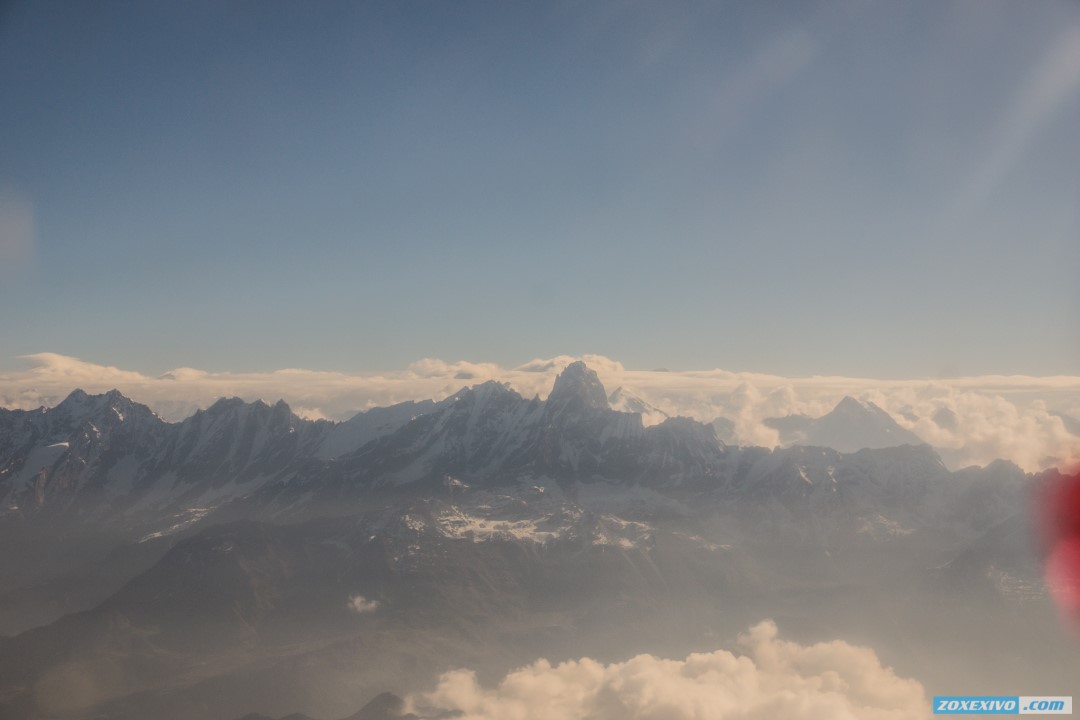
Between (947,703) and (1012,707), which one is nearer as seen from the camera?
(947,703)
